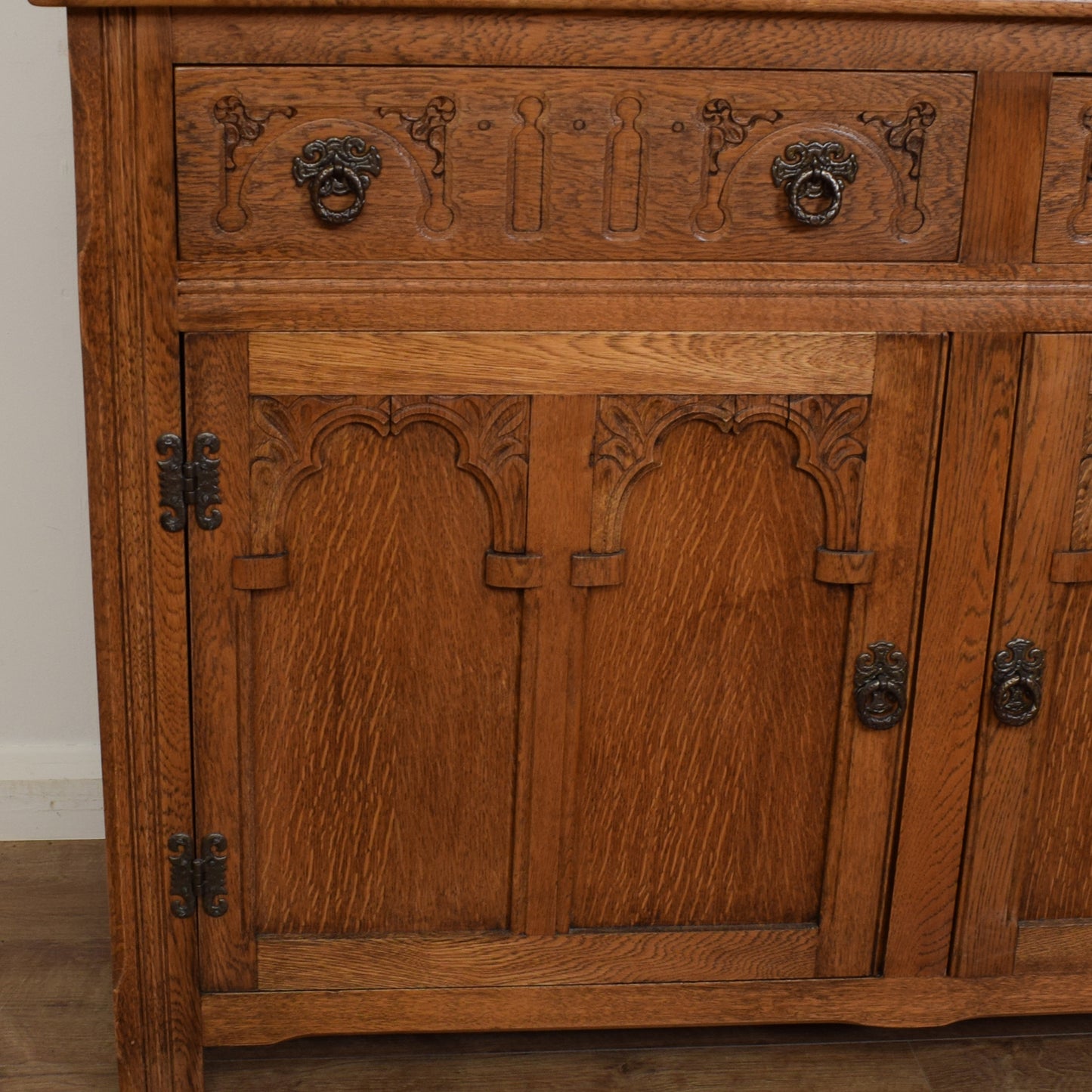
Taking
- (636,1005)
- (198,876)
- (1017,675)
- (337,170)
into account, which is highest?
(337,170)

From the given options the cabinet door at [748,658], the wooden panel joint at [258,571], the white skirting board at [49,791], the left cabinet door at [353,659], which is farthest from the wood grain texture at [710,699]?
the white skirting board at [49,791]

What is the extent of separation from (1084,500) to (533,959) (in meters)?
0.78

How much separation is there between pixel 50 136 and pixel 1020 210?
1307 mm

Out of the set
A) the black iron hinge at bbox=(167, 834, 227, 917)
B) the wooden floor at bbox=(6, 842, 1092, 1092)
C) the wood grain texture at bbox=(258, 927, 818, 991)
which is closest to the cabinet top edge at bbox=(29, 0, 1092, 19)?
the black iron hinge at bbox=(167, 834, 227, 917)

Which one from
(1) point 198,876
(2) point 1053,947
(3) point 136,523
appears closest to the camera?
(3) point 136,523

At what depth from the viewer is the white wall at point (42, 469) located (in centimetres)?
199

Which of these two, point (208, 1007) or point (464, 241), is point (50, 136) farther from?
point (208, 1007)

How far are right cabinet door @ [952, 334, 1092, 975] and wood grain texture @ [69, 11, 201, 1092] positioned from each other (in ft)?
2.83

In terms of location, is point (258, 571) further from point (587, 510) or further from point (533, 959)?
point (533, 959)

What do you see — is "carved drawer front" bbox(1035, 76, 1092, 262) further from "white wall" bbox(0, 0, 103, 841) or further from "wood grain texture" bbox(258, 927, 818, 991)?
"white wall" bbox(0, 0, 103, 841)

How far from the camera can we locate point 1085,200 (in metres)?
1.44

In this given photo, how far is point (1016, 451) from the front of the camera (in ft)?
4.92

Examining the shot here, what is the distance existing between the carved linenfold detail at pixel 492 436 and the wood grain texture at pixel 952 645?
436mm

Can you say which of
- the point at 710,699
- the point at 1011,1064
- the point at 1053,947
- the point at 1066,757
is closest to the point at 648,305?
the point at 710,699
